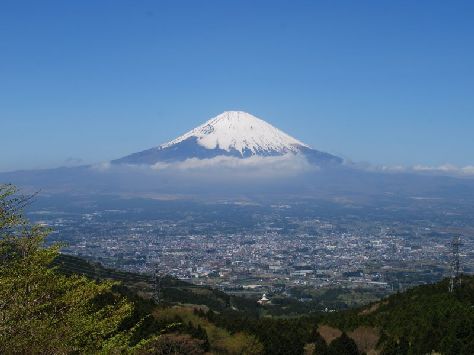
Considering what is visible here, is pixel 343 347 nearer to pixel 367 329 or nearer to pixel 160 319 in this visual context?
pixel 367 329

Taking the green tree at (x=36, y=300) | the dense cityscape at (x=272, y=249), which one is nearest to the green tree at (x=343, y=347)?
the green tree at (x=36, y=300)

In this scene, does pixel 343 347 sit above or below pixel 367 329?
above

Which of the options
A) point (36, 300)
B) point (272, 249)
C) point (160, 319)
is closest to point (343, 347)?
point (160, 319)

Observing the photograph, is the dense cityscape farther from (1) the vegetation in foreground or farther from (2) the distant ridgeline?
(2) the distant ridgeline

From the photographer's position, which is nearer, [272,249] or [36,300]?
[36,300]

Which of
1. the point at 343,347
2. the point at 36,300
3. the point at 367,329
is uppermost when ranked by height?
the point at 36,300

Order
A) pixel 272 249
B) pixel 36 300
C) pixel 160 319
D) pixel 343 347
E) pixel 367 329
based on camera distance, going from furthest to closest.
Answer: pixel 272 249 → pixel 367 329 → pixel 160 319 → pixel 343 347 → pixel 36 300

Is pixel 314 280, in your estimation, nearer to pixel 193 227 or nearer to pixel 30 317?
pixel 193 227

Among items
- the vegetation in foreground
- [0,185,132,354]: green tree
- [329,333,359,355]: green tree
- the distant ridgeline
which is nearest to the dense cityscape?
the vegetation in foreground

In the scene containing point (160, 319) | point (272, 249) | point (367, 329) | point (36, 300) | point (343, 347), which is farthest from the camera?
point (272, 249)
